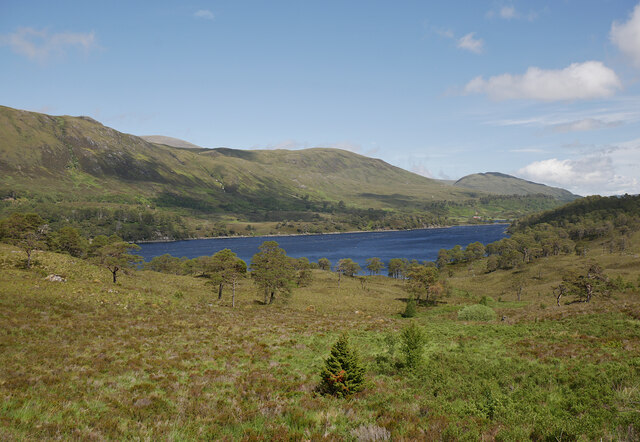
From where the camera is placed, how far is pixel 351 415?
1170cm

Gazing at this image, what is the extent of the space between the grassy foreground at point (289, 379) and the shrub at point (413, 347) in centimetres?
63

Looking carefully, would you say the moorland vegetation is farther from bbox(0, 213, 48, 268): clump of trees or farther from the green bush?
bbox(0, 213, 48, 268): clump of trees

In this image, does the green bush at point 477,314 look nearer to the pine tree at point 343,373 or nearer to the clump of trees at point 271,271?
the clump of trees at point 271,271

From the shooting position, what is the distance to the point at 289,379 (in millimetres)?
16969

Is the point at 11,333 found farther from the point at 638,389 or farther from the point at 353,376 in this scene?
the point at 638,389

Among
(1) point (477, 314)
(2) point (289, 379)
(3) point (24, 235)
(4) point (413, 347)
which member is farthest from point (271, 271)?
(4) point (413, 347)

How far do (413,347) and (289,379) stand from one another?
7.40 meters

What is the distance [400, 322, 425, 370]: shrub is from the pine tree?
4.34 m

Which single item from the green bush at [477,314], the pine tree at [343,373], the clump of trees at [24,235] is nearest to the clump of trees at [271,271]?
the green bush at [477,314]

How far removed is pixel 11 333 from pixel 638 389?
33.3 meters

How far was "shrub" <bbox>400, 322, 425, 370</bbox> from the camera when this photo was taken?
17781 millimetres

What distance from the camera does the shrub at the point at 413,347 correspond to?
17.8m

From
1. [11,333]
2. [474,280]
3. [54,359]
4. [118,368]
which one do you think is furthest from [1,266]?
[474,280]

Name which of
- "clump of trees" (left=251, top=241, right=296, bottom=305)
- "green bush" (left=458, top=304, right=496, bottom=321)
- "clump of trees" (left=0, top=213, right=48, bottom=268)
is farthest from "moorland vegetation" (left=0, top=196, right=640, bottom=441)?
"clump of trees" (left=251, top=241, right=296, bottom=305)
